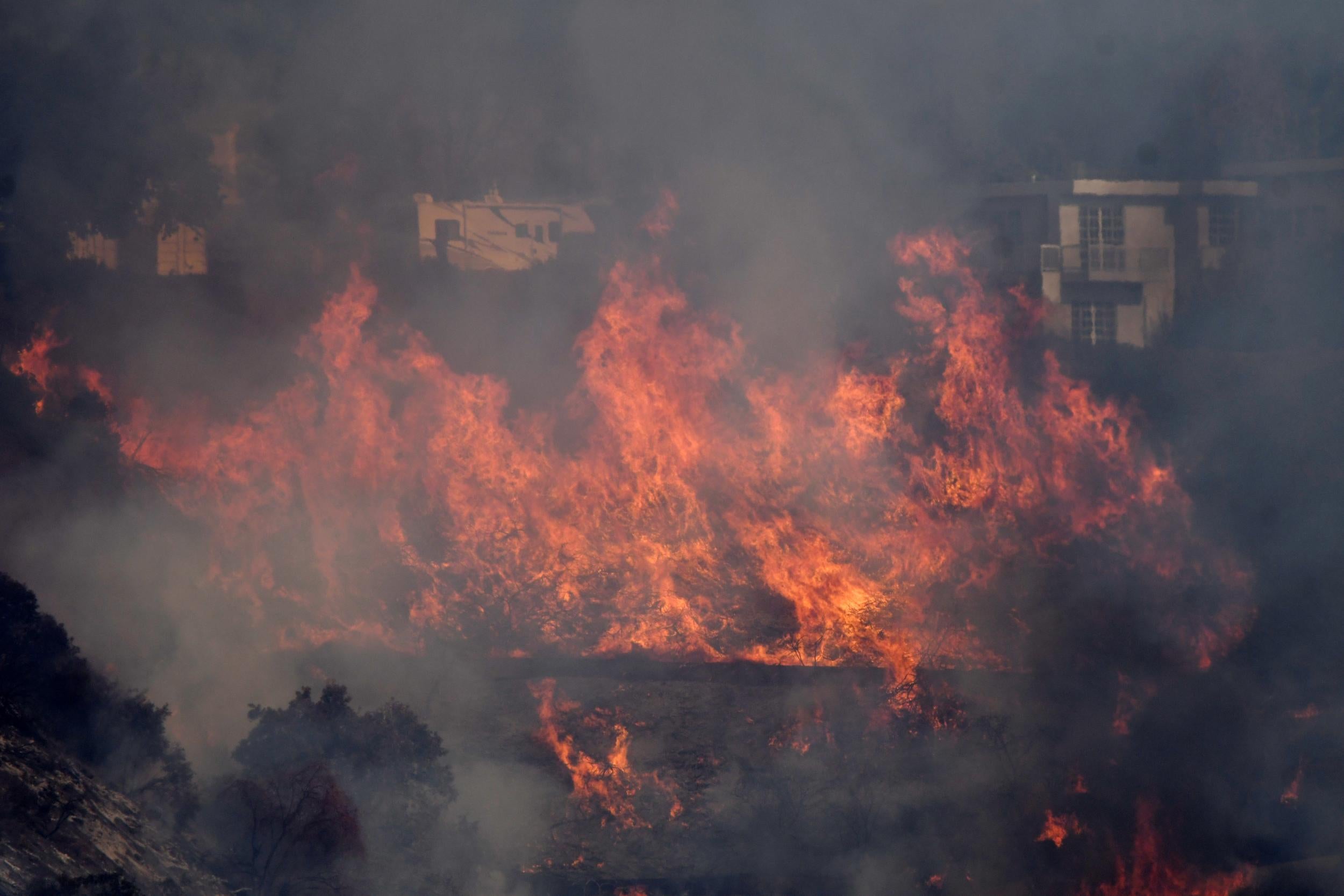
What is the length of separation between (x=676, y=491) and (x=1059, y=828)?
353 inches

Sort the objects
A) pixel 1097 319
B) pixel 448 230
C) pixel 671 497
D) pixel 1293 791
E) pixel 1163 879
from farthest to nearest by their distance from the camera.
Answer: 1. pixel 1097 319
2. pixel 448 230
3. pixel 671 497
4. pixel 1293 791
5. pixel 1163 879

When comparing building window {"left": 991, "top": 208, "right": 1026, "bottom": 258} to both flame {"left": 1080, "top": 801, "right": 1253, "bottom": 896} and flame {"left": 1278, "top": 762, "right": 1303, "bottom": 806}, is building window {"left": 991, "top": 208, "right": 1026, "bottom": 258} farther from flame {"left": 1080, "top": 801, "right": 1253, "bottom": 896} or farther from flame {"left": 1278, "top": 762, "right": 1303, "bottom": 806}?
flame {"left": 1080, "top": 801, "right": 1253, "bottom": 896}

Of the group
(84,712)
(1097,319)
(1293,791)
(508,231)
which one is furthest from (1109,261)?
(84,712)

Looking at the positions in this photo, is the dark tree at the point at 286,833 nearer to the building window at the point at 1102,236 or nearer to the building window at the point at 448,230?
the building window at the point at 448,230

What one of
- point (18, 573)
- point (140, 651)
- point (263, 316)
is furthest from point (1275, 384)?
point (18, 573)

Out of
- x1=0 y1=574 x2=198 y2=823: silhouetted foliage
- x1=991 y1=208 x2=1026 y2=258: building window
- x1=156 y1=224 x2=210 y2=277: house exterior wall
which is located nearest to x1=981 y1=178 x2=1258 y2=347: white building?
x1=991 y1=208 x2=1026 y2=258: building window

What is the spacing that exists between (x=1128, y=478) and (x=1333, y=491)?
439 centimetres

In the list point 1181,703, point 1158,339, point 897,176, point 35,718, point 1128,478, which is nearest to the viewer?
point 35,718

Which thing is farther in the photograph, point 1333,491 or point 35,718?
point 1333,491

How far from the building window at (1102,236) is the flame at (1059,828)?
21.6 m

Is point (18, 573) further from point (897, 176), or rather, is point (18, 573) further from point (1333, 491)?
point (1333, 491)

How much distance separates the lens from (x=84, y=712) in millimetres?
14117

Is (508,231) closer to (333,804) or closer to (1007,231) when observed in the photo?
(1007,231)

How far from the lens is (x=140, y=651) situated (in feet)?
54.0
